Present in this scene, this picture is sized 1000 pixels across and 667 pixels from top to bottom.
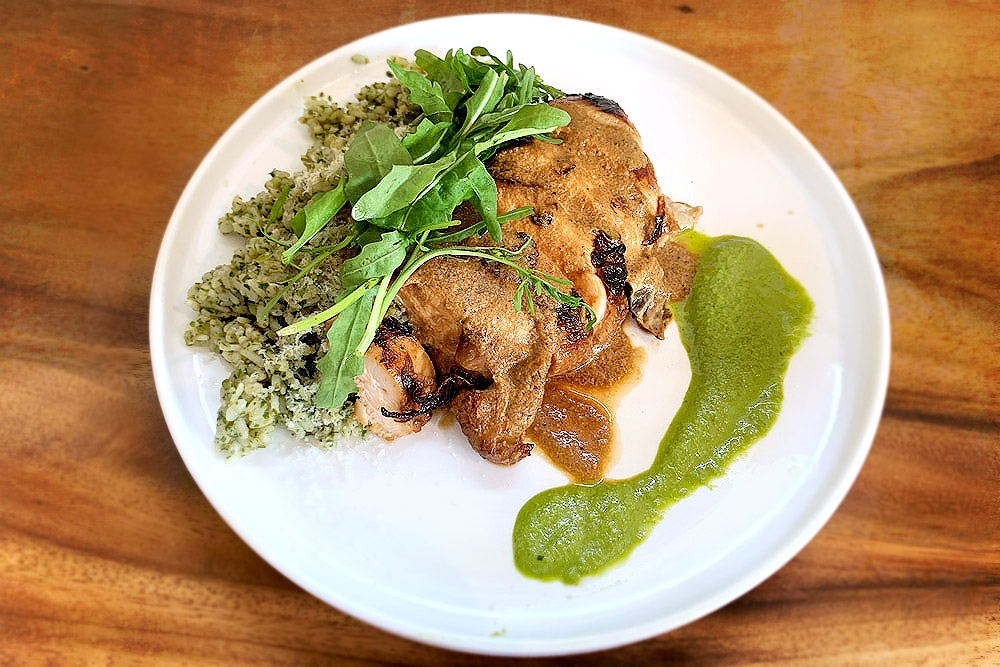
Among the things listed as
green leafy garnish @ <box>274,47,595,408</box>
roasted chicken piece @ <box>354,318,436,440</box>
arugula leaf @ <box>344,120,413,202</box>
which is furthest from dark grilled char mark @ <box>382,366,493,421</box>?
arugula leaf @ <box>344,120,413,202</box>

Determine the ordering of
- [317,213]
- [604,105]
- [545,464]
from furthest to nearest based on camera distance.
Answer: [604,105]
[545,464]
[317,213]

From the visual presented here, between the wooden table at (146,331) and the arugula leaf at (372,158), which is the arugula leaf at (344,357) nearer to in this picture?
the arugula leaf at (372,158)

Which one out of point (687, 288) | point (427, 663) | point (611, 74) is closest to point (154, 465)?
point (427, 663)

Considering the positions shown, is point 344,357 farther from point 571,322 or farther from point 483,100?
point 483,100

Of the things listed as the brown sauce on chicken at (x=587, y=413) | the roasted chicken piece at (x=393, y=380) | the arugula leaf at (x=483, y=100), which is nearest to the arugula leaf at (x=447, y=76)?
the arugula leaf at (x=483, y=100)

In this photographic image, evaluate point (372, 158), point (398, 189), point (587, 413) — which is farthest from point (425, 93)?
point (587, 413)
